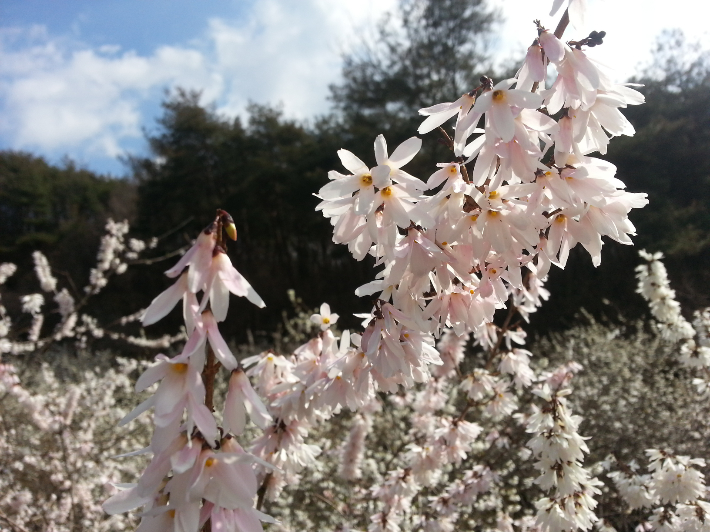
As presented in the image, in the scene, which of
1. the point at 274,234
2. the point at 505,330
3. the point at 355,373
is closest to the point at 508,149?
the point at 355,373

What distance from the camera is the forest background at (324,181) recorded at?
7.71 metres

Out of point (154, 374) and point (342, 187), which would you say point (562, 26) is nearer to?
point (342, 187)

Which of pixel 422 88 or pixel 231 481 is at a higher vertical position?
pixel 422 88

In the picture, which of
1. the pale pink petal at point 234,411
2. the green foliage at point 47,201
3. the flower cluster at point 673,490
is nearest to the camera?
the pale pink petal at point 234,411

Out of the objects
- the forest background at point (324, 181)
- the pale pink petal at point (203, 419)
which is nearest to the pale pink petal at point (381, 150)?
the pale pink petal at point (203, 419)

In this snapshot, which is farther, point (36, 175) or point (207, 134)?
point (36, 175)

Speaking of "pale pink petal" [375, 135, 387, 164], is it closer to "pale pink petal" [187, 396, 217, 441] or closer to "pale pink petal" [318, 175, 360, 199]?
"pale pink petal" [318, 175, 360, 199]

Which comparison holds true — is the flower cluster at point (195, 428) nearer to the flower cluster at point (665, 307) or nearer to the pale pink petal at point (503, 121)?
the pale pink petal at point (503, 121)

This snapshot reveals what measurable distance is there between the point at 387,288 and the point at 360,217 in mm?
179

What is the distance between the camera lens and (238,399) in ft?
2.44

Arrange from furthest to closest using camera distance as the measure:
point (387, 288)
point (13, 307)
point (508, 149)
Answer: point (13, 307)
point (387, 288)
point (508, 149)

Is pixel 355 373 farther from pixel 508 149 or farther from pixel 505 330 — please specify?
pixel 505 330

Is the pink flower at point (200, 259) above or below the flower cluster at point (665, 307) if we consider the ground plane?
below

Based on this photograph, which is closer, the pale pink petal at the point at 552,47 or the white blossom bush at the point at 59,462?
the pale pink petal at the point at 552,47
